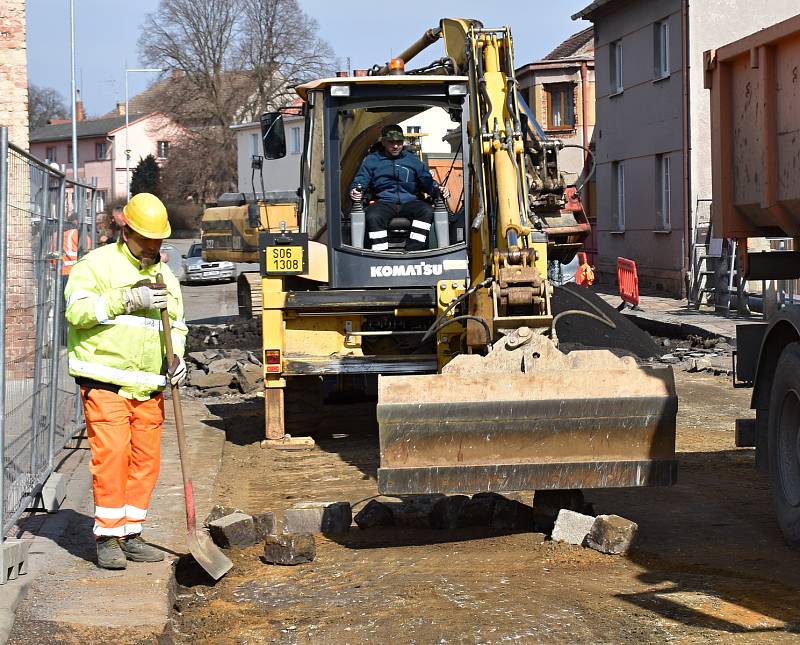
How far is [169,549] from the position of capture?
665cm

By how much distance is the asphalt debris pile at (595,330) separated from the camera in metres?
13.5

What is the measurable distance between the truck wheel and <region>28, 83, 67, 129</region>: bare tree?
331ft

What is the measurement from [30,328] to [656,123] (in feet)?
73.3

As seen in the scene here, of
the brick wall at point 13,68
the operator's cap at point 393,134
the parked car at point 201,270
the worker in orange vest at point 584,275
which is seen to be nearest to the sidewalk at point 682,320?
the worker in orange vest at point 584,275

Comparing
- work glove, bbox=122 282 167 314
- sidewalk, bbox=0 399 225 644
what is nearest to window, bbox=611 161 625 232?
sidewalk, bbox=0 399 225 644

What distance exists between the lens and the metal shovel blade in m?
6.29

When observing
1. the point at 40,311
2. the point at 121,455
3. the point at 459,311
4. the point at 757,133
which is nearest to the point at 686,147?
the point at 459,311

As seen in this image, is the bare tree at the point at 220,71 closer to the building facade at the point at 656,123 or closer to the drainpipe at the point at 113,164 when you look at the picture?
the drainpipe at the point at 113,164

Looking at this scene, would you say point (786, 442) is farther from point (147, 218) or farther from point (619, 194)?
point (619, 194)

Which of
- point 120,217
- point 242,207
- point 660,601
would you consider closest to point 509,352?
point 660,601

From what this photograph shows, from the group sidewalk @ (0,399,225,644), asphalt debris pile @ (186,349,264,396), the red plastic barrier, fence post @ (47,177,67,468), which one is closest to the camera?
sidewalk @ (0,399,225,644)

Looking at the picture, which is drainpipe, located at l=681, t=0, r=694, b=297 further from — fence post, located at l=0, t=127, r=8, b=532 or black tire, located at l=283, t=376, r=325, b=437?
fence post, located at l=0, t=127, r=8, b=532

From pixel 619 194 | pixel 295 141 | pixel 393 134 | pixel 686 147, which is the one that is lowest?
pixel 393 134

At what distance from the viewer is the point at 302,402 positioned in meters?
10.8
